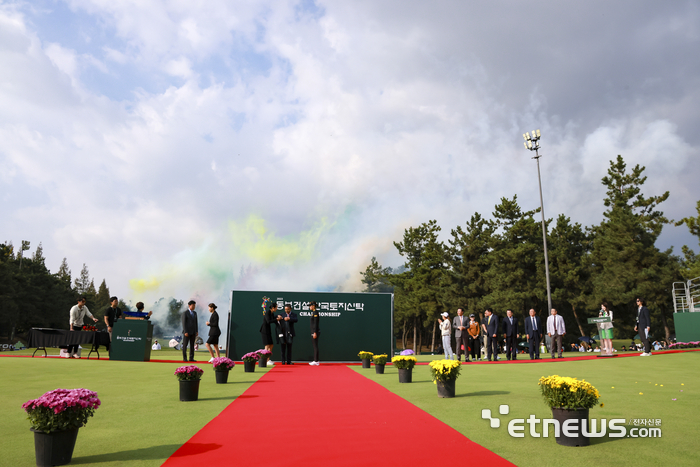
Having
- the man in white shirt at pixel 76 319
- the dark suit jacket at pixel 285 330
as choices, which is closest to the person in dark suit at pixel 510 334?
the dark suit jacket at pixel 285 330

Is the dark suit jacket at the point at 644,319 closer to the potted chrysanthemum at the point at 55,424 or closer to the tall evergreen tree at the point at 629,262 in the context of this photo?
the potted chrysanthemum at the point at 55,424

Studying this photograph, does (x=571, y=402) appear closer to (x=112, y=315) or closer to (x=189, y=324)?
(x=189, y=324)

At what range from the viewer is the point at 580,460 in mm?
3826

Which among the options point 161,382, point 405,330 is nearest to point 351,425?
point 161,382

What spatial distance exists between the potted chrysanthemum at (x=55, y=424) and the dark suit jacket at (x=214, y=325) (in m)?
11.5

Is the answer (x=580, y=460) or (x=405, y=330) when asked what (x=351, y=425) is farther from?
(x=405, y=330)

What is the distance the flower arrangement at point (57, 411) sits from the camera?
12.4 ft

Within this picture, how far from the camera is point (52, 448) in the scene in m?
3.72

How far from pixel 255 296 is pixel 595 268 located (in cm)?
4148

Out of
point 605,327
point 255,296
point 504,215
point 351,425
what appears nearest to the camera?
point 351,425

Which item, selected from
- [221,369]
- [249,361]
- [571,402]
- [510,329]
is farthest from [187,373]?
[510,329]

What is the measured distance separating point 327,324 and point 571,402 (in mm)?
14522

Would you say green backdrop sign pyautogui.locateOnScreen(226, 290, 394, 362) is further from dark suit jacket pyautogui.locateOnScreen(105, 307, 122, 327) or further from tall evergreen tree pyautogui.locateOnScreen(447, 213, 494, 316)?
tall evergreen tree pyautogui.locateOnScreen(447, 213, 494, 316)

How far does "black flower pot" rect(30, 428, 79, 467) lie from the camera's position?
371 cm
